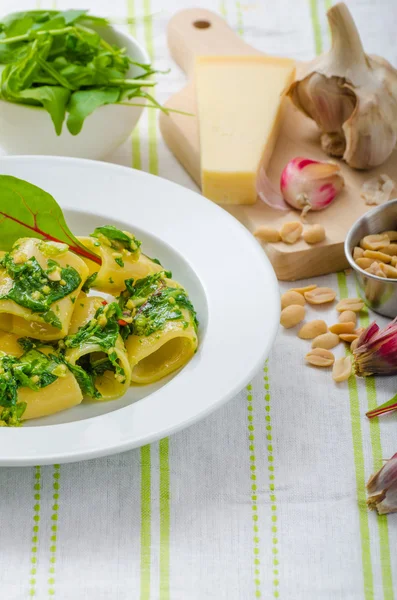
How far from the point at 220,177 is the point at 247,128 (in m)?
0.32

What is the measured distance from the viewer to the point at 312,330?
3180mm

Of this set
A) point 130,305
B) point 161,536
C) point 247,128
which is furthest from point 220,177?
point 161,536

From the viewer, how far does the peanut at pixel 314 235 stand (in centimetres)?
340

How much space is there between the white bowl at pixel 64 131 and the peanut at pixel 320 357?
4.21 feet

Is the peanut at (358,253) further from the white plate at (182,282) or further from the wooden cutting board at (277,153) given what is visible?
the white plate at (182,282)

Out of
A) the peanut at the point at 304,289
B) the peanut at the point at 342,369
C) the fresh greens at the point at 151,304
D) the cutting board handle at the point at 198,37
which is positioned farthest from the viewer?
the cutting board handle at the point at 198,37

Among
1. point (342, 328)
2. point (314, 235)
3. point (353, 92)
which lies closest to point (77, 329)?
point (342, 328)

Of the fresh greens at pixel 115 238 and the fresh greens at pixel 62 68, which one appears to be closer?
the fresh greens at pixel 115 238

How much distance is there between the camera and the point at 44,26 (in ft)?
12.1

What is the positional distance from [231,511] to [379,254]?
1144mm

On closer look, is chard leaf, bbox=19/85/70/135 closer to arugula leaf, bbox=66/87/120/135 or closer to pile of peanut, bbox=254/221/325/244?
arugula leaf, bbox=66/87/120/135

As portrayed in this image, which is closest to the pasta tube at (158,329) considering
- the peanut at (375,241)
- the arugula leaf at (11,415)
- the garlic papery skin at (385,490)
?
the arugula leaf at (11,415)

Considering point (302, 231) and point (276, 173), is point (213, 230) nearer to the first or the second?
point (302, 231)

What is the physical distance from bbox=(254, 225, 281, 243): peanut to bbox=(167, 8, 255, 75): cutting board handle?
1215 millimetres
